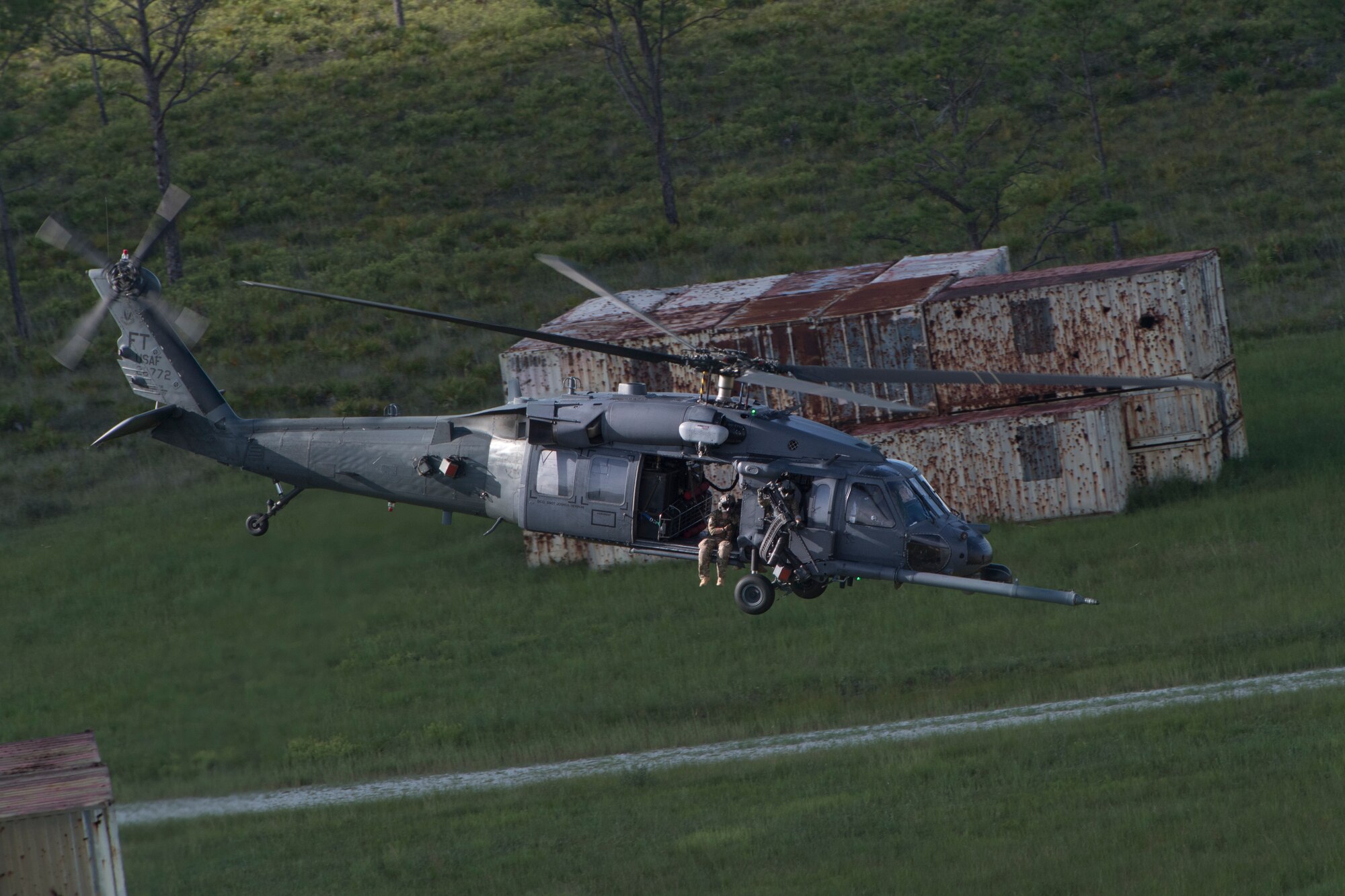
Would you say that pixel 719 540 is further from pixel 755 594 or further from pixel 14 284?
pixel 14 284

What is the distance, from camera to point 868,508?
65.8 feet

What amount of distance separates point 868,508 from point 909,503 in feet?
1.74

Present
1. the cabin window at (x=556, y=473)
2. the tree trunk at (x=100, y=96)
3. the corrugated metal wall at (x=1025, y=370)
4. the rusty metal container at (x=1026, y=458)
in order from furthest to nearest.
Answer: the tree trunk at (x=100, y=96)
the corrugated metal wall at (x=1025, y=370)
the rusty metal container at (x=1026, y=458)
the cabin window at (x=556, y=473)

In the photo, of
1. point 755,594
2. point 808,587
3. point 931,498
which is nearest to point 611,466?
point 755,594

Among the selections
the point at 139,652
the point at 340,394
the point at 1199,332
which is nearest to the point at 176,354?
the point at 139,652

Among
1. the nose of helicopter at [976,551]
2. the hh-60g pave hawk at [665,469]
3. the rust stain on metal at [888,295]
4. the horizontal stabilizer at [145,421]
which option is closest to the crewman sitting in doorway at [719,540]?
the hh-60g pave hawk at [665,469]

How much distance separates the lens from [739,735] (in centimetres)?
3138

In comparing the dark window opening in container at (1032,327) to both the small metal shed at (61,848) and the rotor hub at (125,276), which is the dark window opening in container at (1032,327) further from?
the small metal shed at (61,848)

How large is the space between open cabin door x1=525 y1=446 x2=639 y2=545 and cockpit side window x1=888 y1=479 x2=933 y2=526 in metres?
3.41

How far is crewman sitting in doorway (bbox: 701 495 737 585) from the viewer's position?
2012 cm

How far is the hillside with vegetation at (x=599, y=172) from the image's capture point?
180ft

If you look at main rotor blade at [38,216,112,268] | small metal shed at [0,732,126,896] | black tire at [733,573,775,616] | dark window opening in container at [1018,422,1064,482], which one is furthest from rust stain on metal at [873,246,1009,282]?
small metal shed at [0,732,126,896]

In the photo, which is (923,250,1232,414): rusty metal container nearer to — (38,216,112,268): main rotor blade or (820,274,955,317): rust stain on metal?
(820,274,955,317): rust stain on metal

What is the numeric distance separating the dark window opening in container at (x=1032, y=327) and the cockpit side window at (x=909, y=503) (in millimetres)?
19796
